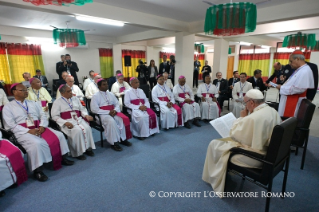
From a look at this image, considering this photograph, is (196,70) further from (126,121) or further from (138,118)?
(126,121)

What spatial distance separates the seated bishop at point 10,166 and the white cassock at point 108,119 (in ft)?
4.30

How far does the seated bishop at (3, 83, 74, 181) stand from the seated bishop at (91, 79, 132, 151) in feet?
2.44

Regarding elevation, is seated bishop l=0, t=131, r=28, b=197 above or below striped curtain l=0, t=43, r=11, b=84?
below

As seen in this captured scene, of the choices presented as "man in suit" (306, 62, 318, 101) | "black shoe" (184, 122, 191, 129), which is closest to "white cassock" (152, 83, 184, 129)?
"black shoe" (184, 122, 191, 129)

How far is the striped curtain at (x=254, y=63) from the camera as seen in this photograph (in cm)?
1340

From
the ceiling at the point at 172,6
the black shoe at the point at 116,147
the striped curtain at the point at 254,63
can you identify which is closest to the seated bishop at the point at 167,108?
the black shoe at the point at 116,147

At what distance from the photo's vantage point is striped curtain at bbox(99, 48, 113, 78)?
415 inches

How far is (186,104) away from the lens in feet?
15.1

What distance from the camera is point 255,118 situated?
5.80 feet

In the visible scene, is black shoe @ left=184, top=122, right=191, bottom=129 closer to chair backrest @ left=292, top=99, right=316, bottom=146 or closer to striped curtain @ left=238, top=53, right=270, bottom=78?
chair backrest @ left=292, top=99, right=316, bottom=146

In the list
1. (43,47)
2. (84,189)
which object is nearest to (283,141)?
(84,189)

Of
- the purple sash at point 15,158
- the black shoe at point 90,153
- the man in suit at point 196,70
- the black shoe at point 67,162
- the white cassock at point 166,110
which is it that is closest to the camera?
the purple sash at point 15,158

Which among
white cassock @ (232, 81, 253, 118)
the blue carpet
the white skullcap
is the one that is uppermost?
the white skullcap

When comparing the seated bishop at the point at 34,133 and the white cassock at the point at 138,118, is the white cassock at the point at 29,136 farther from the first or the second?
the white cassock at the point at 138,118
